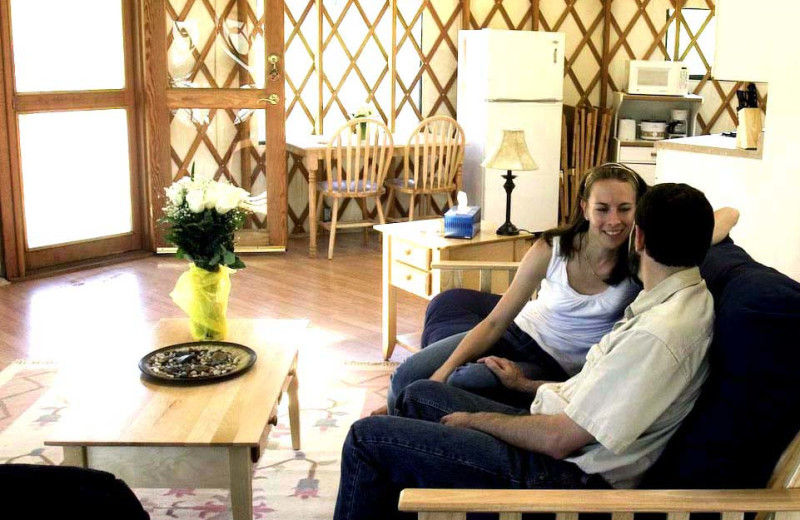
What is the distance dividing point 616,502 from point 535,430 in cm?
30

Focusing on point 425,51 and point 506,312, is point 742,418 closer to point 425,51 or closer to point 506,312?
point 506,312

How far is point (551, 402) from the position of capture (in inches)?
74.2

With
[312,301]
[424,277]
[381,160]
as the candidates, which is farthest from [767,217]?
[381,160]

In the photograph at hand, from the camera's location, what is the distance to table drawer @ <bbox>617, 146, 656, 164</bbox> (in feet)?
21.5

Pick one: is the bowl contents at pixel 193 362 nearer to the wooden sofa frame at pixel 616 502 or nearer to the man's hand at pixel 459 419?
the man's hand at pixel 459 419

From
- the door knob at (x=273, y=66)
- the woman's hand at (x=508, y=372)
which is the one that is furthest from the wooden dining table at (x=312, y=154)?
the woman's hand at (x=508, y=372)

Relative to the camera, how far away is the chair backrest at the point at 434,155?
18.8 ft

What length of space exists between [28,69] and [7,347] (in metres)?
1.74

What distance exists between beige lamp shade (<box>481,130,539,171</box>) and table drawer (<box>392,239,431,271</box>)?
1.53ft

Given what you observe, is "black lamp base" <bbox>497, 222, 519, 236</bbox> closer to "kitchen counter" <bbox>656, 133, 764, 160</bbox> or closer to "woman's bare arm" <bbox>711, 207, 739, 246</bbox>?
"kitchen counter" <bbox>656, 133, 764, 160</bbox>

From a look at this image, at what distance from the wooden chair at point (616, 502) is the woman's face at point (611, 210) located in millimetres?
821

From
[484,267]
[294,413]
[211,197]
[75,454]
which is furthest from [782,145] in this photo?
[75,454]

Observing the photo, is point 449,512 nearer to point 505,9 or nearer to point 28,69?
point 28,69

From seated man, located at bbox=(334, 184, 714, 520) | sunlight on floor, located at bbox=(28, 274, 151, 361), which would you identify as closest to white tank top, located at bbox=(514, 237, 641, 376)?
seated man, located at bbox=(334, 184, 714, 520)
